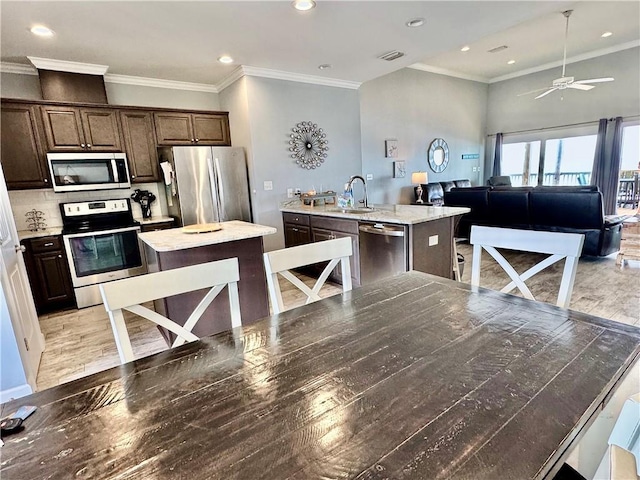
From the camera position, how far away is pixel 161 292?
4.20 ft

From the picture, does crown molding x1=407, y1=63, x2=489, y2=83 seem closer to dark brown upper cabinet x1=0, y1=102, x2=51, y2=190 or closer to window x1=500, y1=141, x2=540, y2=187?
window x1=500, y1=141, x2=540, y2=187

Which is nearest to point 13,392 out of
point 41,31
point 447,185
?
point 41,31

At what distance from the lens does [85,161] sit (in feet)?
12.1

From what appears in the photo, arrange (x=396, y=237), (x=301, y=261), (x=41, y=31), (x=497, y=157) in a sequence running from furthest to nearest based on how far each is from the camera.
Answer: (x=497, y=157) → (x=396, y=237) → (x=41, y=31) → (x=301, y=261)

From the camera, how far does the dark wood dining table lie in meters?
0.65

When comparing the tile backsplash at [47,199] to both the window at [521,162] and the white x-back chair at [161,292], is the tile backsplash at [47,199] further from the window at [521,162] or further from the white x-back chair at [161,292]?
the window at [521,162]

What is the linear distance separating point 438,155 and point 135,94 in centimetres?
618

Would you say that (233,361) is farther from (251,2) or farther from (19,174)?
(19,174)

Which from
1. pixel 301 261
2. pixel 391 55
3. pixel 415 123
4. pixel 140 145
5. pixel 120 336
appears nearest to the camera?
pixel 120 336

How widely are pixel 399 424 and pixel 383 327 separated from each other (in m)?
0.47

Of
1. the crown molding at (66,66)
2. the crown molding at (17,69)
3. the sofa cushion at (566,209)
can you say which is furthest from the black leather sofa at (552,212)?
the crown molding at (17,69)

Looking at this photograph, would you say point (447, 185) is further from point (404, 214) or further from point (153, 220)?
point (153, 220)

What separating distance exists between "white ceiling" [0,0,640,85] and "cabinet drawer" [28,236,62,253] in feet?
6.10

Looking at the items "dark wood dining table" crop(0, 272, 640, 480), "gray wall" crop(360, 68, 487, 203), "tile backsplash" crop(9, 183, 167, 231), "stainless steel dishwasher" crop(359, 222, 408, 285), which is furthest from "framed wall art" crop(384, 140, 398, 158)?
"dark wood dining table" crop(0, 272, 640, 480)
